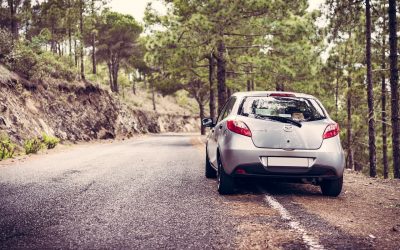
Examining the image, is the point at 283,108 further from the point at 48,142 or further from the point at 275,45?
the point at 48,142

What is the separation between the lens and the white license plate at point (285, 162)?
5.53m

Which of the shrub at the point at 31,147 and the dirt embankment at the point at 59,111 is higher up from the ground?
the dirt embankment at the point at 59,111

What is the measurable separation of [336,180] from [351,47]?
17.6 meters

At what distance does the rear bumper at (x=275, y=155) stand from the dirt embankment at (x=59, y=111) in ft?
40.2

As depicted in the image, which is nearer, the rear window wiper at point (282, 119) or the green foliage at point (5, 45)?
the rear window wiper at point (282, 119)

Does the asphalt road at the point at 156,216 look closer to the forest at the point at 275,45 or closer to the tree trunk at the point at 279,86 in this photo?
the forest at the point at 275,45

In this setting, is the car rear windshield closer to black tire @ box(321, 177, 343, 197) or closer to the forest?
Answer: black tire @ box(321, 177, 343, 197)

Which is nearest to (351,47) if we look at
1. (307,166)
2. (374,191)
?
(374,191)

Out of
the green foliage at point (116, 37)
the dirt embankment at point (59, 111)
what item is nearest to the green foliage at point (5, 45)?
the dirt embankment at point (59, 111)

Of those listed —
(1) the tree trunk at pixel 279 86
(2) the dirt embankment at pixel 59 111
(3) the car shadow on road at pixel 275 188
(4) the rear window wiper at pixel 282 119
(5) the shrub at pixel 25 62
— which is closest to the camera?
(4) the rear window wiper at pixel 282 119

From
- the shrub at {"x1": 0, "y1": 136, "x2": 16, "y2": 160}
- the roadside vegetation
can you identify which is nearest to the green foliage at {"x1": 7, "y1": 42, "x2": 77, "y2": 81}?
the roadside vegetation

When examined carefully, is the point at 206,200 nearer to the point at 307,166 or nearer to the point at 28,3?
the point at 307,166

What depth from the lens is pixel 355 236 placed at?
12.7 feet

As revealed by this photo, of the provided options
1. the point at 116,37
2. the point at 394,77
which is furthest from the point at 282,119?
the point at 116,37
